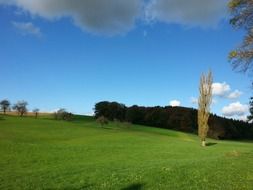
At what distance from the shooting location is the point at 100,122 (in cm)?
8988

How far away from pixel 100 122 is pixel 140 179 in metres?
72.4

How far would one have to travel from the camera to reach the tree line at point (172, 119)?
11600 cm

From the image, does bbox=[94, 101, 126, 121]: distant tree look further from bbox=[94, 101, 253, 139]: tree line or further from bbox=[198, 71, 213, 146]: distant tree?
bbox=[198, 71, 213, 146]: distant tree

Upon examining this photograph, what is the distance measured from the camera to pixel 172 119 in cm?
11788

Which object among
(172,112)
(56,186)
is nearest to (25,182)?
(56,186)

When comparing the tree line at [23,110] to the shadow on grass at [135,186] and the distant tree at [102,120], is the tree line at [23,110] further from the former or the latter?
the shadow on grass at [135,186]

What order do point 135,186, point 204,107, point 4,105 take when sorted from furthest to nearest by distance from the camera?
point 4,105
point 204,107
point 135,186

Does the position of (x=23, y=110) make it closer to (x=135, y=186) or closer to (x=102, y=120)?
(x=102, y=120)

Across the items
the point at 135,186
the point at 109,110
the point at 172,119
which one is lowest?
the point at 135,186

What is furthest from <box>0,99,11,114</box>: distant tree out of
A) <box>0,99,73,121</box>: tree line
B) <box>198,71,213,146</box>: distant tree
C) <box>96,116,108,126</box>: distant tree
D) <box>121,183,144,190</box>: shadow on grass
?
<box>121,183,144,190</box>: shadow on grass

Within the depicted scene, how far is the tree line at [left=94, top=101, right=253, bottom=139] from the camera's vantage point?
116 m

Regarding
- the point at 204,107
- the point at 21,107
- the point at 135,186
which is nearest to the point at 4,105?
the point at 21,107

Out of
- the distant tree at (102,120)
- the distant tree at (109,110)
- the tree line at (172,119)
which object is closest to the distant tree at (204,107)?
the distant tree at (102,120)

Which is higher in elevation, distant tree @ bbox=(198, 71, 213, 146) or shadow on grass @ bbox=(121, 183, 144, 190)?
distant tree @ bbox=(198, 71, 213, 146)
